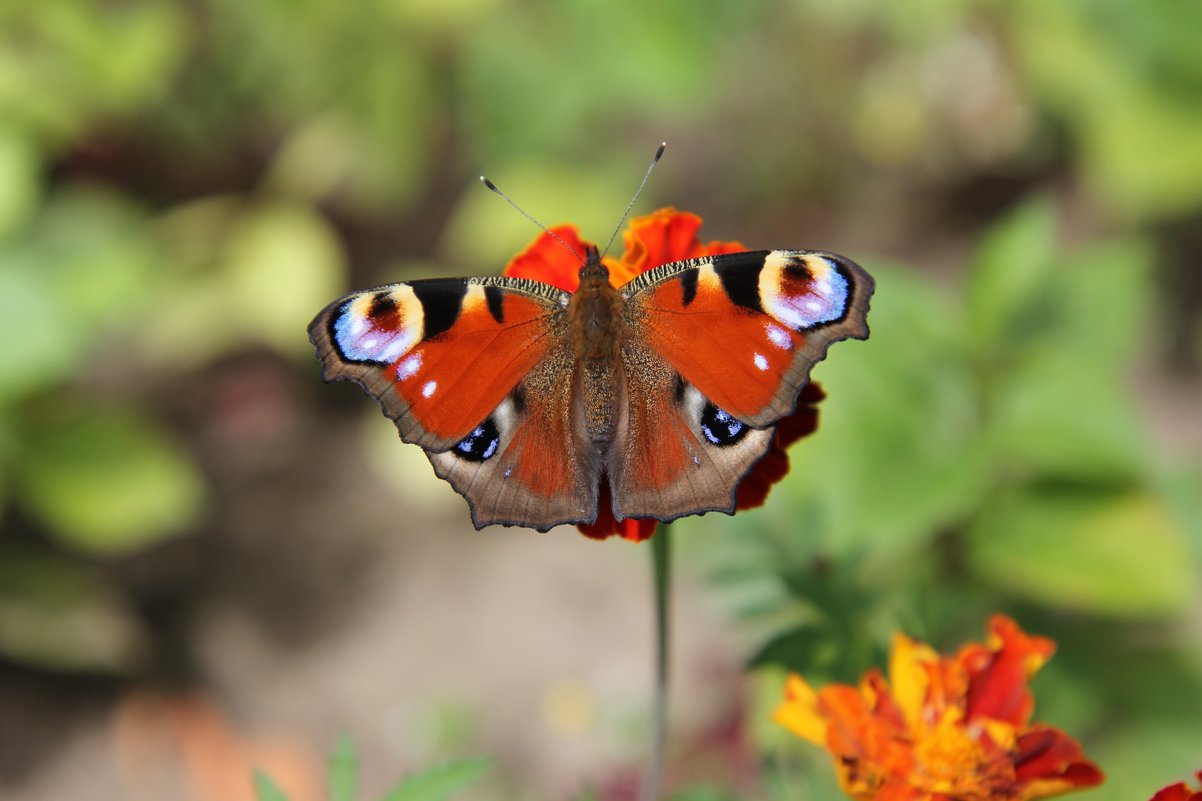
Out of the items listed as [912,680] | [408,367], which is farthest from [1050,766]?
[408,367]

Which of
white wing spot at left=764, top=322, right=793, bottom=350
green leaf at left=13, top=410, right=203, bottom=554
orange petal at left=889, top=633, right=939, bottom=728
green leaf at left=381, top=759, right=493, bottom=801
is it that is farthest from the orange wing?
green leaf at left=13, top=410, right=203, bottom=554

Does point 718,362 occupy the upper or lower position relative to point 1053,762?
upper

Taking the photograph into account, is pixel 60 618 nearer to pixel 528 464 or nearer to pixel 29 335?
pixel 29 335

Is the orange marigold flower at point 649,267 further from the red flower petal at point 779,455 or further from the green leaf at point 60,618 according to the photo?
the green leaf at point 60,618

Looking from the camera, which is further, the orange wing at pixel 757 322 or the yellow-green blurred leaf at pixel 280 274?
the yellow-green blurred leaf at pixel 280 274

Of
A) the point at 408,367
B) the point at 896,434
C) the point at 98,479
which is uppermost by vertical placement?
the point at 98,479

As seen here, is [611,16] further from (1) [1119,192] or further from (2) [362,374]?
(2) [362,374]

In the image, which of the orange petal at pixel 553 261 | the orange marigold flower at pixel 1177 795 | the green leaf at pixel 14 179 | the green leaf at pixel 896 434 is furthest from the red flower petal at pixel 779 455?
the green leaf at pixel 14 179
